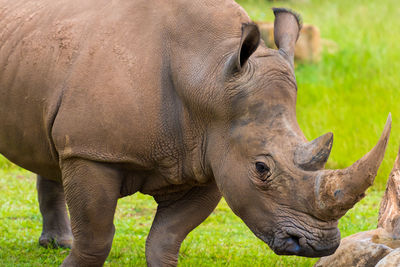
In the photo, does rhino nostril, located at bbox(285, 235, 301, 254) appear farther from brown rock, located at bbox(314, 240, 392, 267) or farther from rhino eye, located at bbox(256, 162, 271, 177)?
brown rock, located at bbox(314, 240, 392, 267)

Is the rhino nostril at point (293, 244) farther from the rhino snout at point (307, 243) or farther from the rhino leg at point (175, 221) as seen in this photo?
the rhino leg at point (175, 221)

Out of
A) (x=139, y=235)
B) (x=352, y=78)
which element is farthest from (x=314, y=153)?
(x=352, y=78)

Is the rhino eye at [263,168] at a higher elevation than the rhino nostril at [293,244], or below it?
higher

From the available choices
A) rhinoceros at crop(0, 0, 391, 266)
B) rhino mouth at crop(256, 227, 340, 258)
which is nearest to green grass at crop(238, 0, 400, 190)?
rhinoceros at crop(0, 0, 391, 266)

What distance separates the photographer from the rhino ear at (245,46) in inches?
154

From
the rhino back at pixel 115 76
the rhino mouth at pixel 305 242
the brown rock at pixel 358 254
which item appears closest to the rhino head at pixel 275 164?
the rhino mouth at pixel 305 242

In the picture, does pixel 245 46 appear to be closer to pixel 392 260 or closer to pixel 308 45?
pixel 392 260

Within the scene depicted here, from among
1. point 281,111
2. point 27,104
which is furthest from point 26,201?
point 281,111

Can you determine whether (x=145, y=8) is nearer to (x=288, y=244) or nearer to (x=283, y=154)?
(x=283, y=154)

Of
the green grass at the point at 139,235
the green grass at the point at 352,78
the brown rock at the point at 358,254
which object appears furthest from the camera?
the green grass at the point at 352,78

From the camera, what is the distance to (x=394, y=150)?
8.41 metres

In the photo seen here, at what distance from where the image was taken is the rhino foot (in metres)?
6.17

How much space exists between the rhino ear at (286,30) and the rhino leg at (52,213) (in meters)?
2.60

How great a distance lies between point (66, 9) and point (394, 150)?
4967mm
